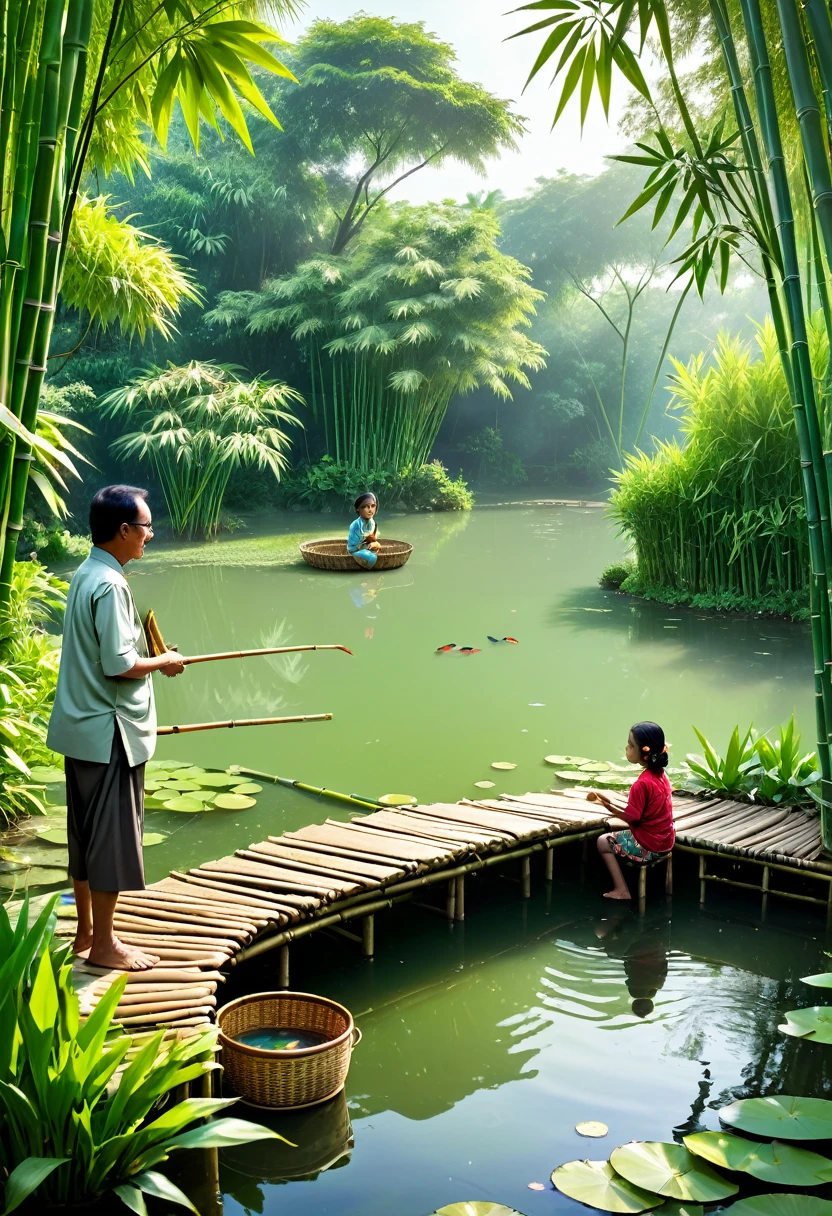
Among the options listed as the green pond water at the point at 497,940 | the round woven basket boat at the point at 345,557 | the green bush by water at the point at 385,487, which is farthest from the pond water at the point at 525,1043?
the green bush by water at the point at 385,487

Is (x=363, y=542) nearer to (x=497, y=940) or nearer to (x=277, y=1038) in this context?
(x=497, y=940)

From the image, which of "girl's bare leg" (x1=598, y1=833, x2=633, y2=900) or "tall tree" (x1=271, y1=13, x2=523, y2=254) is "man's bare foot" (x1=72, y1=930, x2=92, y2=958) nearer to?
"girl's bare leg" (x1=598, y1=833, x2=633, y2=900)

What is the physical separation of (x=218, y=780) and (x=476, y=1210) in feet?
9.49

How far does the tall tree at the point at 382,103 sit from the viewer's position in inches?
701

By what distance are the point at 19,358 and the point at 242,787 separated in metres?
2.42

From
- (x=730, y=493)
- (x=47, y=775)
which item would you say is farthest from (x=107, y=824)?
(x=730, y=493)

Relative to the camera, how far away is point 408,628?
805 centimetres

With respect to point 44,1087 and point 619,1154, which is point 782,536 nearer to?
point 619,1154

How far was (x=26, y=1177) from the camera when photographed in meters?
1.76

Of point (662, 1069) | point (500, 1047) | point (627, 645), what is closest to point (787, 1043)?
point (662, 1069)

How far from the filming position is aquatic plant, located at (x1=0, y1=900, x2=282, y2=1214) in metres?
1.88

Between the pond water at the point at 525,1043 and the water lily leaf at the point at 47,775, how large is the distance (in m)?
1.62

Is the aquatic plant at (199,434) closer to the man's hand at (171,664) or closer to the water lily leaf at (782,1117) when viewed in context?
the man's hand at (171,664)

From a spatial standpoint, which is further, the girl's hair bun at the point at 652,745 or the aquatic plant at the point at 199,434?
the aquatic plant at the point at 199,434
